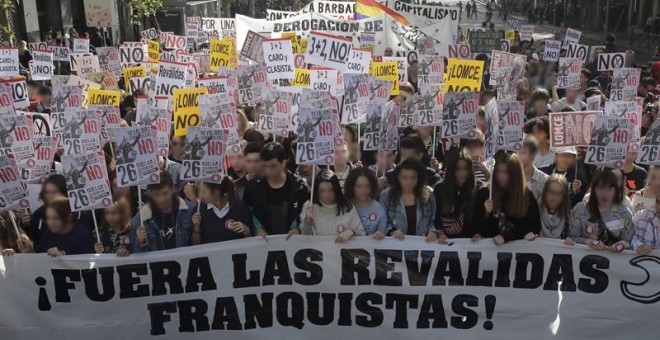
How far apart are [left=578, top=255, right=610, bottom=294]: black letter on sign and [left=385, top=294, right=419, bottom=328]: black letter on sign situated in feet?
4.33

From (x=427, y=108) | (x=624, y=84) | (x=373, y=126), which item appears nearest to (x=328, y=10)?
(x=624, y=84)

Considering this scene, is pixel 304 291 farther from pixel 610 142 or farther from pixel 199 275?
pixel 610 142

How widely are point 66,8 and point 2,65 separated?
2085cm

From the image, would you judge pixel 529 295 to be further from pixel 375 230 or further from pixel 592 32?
pixel 592 32

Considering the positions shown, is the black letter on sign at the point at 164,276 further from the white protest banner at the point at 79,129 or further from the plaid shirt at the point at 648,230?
the plaid shirt at the point at 648,230

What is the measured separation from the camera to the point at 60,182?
664 cm

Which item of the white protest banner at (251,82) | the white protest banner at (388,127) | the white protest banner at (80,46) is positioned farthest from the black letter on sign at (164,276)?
the white protest banner at (80,46)

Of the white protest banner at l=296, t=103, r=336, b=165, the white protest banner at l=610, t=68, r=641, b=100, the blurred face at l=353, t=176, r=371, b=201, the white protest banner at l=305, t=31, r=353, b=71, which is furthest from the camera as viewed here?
the white protest banner at l=305, t=31, r=353, b=71

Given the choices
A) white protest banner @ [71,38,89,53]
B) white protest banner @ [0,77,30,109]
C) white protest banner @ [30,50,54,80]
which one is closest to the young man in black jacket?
white protest banner @ [0,77,30,109]

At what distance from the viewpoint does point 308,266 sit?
19.5ft

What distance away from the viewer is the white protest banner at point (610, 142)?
21.3 ft

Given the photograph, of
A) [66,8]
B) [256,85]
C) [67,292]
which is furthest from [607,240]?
[66,8]

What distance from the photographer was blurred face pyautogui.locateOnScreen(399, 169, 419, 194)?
6141 millimetres

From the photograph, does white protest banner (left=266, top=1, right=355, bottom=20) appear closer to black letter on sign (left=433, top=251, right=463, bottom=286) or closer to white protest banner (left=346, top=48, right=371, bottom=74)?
white protest banner (left=346, top=48, right=371, bottom=74)
